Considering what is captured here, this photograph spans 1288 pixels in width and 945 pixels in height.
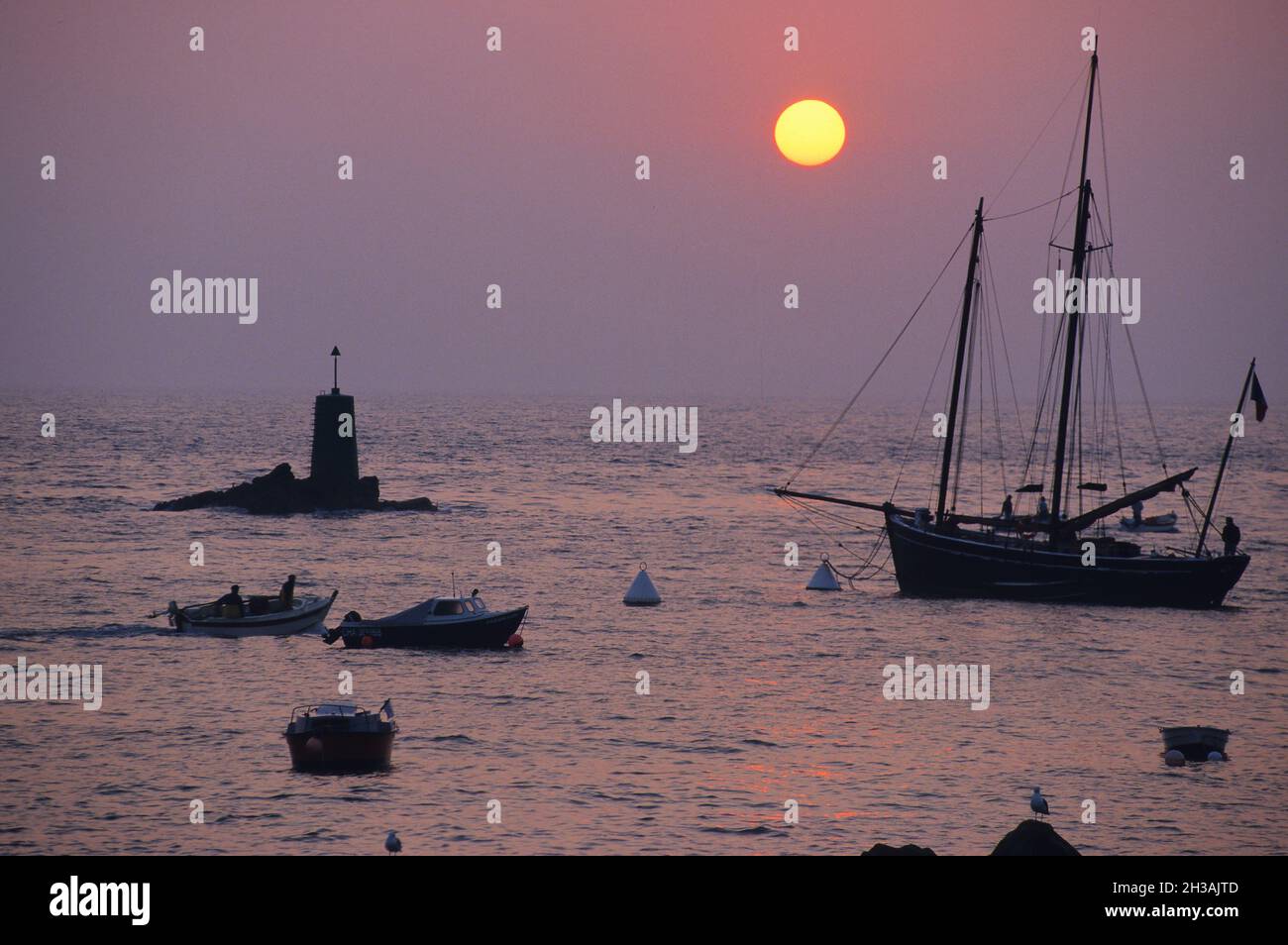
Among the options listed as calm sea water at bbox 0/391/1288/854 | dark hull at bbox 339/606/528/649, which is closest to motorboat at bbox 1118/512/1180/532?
calm sea water at bbox 0/391/1288/854

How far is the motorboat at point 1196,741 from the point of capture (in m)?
29.6

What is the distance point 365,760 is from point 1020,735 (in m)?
15.5

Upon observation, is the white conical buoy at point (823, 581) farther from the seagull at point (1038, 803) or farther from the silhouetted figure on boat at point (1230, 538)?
the seagull at point (1038, 803)

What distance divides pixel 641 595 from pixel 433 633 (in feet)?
45.5

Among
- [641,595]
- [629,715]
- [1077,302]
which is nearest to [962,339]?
[1077,302]

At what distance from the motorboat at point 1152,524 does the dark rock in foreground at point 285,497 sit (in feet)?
189

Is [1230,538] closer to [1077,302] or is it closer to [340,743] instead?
[1077,302]

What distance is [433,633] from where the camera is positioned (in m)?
42.9

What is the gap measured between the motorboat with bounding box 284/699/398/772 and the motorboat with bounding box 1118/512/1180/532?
8714 cm

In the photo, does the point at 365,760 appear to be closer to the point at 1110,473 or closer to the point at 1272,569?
the point at 1272,569

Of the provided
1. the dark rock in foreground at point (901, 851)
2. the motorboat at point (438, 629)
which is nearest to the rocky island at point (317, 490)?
the motorboat at point (438, 629)
